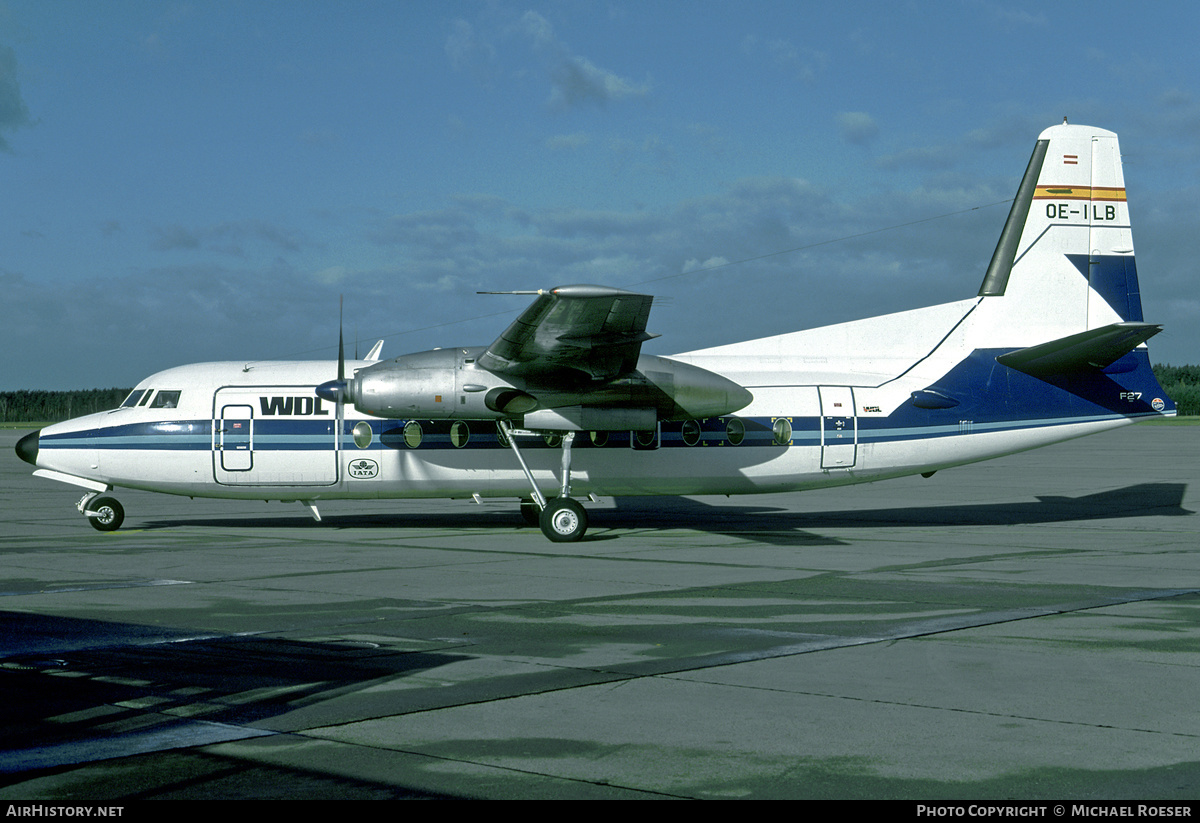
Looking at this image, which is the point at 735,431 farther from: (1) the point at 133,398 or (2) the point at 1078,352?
(1) the point at 133,398

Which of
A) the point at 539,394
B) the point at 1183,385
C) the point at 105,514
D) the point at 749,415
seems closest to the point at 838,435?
the point at 749,415

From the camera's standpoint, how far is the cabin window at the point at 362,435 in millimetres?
19672

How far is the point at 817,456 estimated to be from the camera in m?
20.2

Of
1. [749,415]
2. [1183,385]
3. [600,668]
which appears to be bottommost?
[600,668]

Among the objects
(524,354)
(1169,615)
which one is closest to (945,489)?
(524,354)

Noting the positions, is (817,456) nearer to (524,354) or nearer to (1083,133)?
(524,354)

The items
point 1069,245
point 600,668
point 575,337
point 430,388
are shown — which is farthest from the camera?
point 1069,245

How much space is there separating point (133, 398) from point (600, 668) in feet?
49.0

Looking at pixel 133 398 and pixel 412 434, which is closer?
pixel 412 434

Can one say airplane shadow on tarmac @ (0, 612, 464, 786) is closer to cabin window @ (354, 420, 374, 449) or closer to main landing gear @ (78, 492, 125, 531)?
cabin window @ (354, 420, 374, 449)

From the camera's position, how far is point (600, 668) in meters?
8.52

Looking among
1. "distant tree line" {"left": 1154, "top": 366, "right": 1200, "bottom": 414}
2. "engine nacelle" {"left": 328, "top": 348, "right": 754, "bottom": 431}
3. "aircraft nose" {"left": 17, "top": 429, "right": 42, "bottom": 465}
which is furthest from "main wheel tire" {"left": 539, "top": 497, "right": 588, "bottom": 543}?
"distant tree line" {"left": 1154, "top": 366, "right": 1200, "bottom": 414}

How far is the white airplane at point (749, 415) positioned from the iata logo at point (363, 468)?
4 cm

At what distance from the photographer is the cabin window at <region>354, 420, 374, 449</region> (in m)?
19.7
